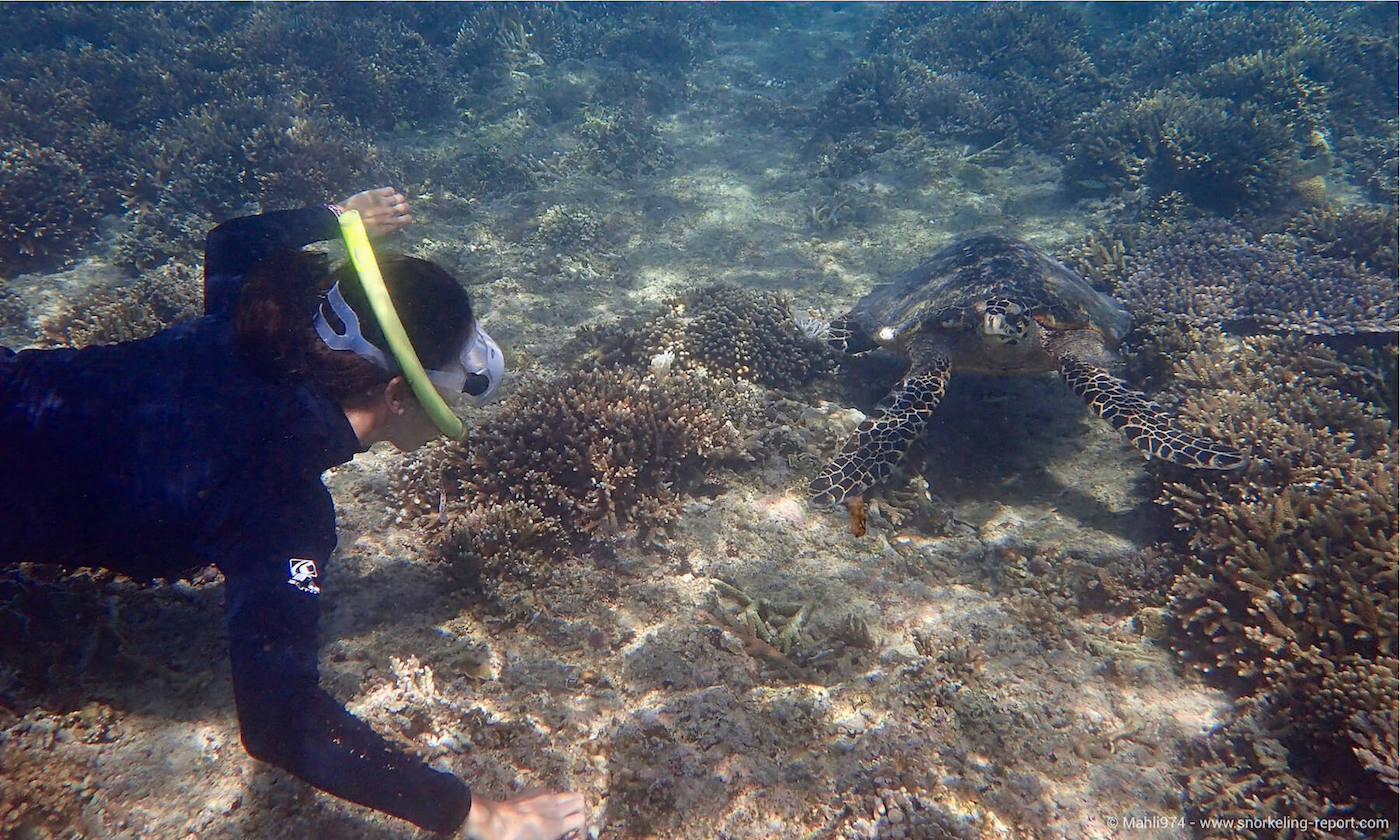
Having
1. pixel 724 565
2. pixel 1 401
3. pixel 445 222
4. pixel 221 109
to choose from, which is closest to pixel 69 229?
pixel 221 109

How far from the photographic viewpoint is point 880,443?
176 inches

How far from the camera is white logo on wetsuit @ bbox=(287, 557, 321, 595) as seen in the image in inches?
75.5

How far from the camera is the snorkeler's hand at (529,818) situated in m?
2.16

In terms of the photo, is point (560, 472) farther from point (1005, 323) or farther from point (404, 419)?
point (1005, 323)

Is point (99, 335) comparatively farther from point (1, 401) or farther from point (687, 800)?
point (687, 800)

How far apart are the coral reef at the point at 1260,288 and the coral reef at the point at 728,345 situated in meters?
3.51

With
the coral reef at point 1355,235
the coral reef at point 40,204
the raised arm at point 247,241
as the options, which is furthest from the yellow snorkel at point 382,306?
the coral reef at point 1355,235

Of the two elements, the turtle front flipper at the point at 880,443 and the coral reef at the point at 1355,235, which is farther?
the coral reef at the point at 1355,235

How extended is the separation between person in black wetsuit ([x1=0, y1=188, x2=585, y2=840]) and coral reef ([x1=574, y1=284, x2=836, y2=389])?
336 centimetres

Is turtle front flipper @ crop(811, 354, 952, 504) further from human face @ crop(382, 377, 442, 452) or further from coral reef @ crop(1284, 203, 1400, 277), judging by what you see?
coral reef @ crop(1284, 203, 1400, 277)

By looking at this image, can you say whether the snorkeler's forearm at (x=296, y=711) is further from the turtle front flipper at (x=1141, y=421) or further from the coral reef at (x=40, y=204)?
A: the coral reef at (x=40, y=204)

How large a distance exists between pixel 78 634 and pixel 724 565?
3.11 meters

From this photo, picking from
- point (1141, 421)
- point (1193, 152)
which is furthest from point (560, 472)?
point (1193, 152)

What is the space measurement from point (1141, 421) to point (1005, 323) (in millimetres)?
1150
